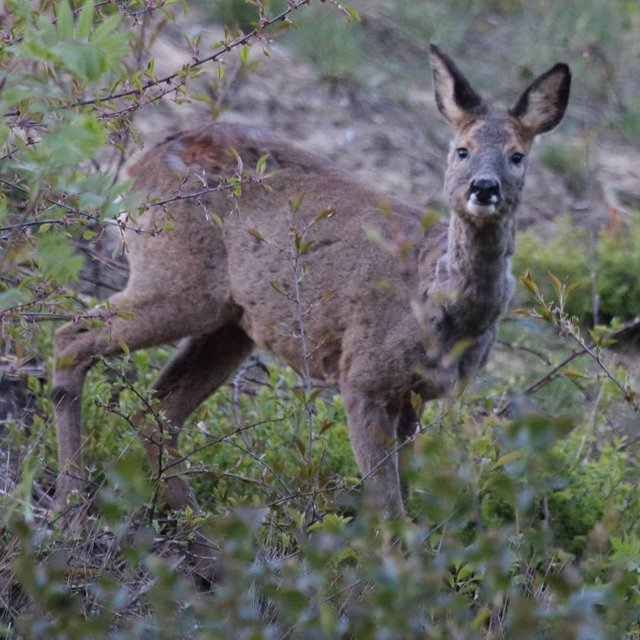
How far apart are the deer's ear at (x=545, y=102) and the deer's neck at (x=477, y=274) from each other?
68 centimetres

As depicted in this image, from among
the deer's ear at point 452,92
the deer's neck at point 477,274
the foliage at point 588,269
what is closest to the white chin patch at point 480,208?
the deer's neck at point 477,274

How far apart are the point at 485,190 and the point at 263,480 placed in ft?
5.64

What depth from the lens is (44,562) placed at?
4371mm

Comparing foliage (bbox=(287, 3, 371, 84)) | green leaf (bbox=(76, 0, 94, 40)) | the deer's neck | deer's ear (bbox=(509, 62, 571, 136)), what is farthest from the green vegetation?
foliage (bbox=(287, 3, 371, 84))

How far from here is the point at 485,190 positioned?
6.09m

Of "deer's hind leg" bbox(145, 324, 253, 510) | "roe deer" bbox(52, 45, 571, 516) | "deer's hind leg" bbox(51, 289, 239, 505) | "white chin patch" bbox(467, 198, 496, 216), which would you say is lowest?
"deer's hind leg" bbox(145, 324, 253, 510)

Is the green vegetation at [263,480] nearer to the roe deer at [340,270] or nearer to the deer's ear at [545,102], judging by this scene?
the roe deer at [340,270]

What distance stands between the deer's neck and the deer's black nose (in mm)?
145

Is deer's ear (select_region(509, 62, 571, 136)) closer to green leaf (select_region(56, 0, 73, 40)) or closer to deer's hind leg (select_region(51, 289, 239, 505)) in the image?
deer's hind leg (select_region(51, 289, 239, 505))

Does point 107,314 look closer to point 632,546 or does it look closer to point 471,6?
point 632,546

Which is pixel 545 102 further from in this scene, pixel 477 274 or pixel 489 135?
pixel 477 274

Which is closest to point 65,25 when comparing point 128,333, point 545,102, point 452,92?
point 128,333

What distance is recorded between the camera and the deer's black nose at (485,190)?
6082 mm

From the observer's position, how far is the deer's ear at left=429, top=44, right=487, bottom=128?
665 cm
